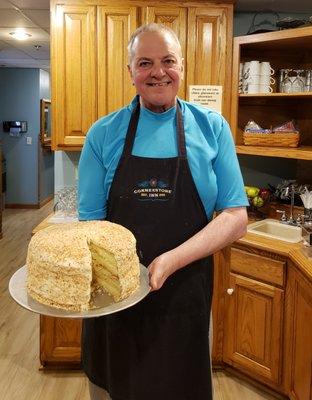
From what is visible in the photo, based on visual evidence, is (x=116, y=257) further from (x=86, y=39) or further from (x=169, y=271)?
(x=86, y=39)

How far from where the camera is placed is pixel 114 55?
272 cm

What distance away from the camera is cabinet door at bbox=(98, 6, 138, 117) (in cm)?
270

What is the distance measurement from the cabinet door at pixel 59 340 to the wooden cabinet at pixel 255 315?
0.87m

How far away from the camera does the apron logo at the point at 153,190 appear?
1413 mm

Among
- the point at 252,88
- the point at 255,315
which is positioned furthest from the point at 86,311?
the point at 252,88

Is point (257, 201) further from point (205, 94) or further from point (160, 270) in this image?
point (160, 270)

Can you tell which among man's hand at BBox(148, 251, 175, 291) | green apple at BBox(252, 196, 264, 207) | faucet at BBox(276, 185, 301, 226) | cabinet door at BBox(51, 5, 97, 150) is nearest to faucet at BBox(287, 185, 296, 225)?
faucet at BBox(276, 185, 301, 226)

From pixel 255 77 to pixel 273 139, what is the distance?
389 millimetres

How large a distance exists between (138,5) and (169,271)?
194cm

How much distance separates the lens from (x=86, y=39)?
8.89 feet

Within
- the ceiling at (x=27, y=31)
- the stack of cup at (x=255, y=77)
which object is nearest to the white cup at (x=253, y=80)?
the stack of cup at (x=255, y=77)

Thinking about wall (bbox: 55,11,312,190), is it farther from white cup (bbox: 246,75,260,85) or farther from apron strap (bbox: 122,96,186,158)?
apron strap (bbox: 122,96,186,158)

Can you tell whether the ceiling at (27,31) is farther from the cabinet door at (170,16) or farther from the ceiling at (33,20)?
the cabinet door at (170,16)

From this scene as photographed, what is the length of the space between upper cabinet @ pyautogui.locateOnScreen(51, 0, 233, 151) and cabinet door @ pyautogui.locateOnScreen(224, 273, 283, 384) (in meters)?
1.13
